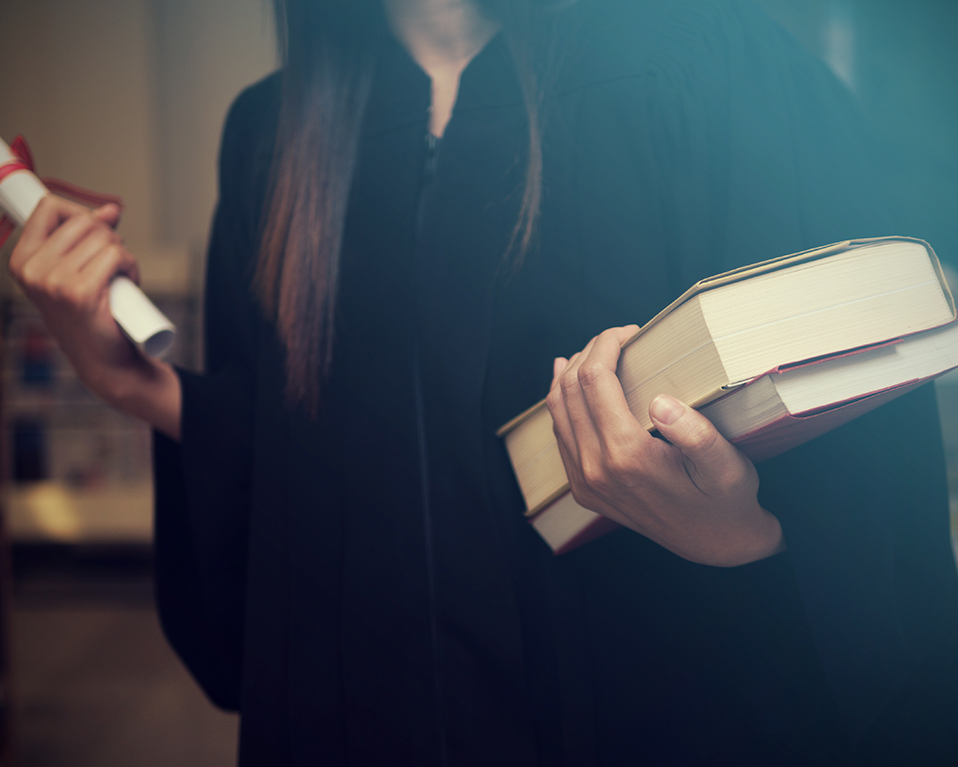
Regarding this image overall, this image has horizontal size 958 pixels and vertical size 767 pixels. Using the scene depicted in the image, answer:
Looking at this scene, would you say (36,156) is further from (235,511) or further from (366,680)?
(366,680)

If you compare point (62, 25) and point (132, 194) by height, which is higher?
point (62, 25)

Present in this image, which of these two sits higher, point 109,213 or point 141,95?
point 141,95

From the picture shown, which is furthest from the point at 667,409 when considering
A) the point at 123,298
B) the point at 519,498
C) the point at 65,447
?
the point at 65,447

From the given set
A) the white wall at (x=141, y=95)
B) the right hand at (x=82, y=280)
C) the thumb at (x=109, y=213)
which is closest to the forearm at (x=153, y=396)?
the right hand at (x=82, y=280)

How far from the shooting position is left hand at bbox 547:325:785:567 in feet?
0.86

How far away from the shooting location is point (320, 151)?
48 cm

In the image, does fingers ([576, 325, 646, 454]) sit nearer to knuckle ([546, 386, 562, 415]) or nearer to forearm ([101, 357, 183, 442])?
knuckle ([546, 386, 562, 415])

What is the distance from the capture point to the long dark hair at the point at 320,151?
1.45ft

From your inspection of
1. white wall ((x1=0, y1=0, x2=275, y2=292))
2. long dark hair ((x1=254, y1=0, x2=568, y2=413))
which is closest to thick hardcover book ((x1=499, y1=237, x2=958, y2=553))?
long dark hair ((x1=254, y1=0, x2=568, y2=413))

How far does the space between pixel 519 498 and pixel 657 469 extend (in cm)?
16

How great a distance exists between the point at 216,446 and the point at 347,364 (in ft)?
0.45

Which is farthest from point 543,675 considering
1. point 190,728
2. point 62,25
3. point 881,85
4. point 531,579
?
point 62,25

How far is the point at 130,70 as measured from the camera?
2.10 metres

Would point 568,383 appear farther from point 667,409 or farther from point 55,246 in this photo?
A: point 55,246
